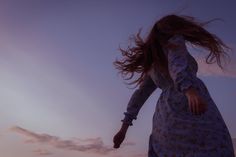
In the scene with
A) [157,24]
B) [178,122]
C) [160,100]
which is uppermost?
[157,24]

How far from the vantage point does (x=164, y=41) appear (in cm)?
521

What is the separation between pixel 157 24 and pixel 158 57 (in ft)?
1.27

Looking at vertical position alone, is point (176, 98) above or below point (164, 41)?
below

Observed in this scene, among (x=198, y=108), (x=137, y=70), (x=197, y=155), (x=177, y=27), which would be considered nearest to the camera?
(x=198, y=108)

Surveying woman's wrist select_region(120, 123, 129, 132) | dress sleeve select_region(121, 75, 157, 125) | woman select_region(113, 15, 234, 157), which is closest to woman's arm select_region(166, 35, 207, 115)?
woman select_region(113, 15, 234, 157)

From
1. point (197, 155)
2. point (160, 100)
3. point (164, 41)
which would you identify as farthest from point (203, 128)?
point (164, 41)

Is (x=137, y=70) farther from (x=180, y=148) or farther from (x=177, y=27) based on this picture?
(x=180, y=148)

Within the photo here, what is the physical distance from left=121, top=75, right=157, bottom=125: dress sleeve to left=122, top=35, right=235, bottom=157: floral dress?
51cm

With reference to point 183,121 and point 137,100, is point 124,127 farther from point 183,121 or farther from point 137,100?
point 183,121

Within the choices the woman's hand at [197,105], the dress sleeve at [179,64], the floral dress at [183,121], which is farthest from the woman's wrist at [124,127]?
the woman's hand at [197,105]

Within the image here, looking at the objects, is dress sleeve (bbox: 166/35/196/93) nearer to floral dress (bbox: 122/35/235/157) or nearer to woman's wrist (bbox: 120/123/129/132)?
floral dress (bbox: 122/35/235/157)

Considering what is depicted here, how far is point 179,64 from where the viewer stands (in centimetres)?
471

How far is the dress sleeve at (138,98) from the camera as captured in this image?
224 inches

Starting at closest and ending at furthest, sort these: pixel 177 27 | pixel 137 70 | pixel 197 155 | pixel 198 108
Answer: pixel 198 108
pixel 197 155
pixel 177 27
pixel 137 70
